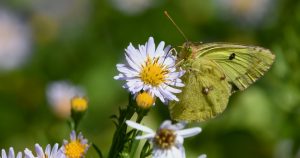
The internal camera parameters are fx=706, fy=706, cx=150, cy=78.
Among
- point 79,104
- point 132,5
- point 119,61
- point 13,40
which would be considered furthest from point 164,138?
point 13,40

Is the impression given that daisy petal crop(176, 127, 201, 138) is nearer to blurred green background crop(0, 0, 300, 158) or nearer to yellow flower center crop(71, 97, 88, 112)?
yellow flower center crop(71, 97, 88, 112)

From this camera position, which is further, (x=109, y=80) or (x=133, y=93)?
(x=109, y=80)

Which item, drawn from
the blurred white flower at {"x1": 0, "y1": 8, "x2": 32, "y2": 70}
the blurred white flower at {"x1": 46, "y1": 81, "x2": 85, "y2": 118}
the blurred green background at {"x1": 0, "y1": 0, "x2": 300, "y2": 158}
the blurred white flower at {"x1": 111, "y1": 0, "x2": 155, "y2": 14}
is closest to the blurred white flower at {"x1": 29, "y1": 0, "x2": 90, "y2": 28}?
the blurred green background at {"x1": 0, "y1": 0, "x2": 300, "y2": 158}

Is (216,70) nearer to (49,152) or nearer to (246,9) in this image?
(49,152)

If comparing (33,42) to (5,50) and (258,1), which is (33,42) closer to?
(5,50)

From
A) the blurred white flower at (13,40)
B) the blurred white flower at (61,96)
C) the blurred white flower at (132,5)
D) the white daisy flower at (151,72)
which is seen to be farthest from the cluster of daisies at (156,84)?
the blurred white flower at (132,5)

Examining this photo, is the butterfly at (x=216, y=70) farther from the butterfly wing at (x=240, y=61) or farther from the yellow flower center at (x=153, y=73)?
the yellow flower center at (x=153, y=73)

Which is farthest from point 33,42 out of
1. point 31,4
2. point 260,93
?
point 260,93
